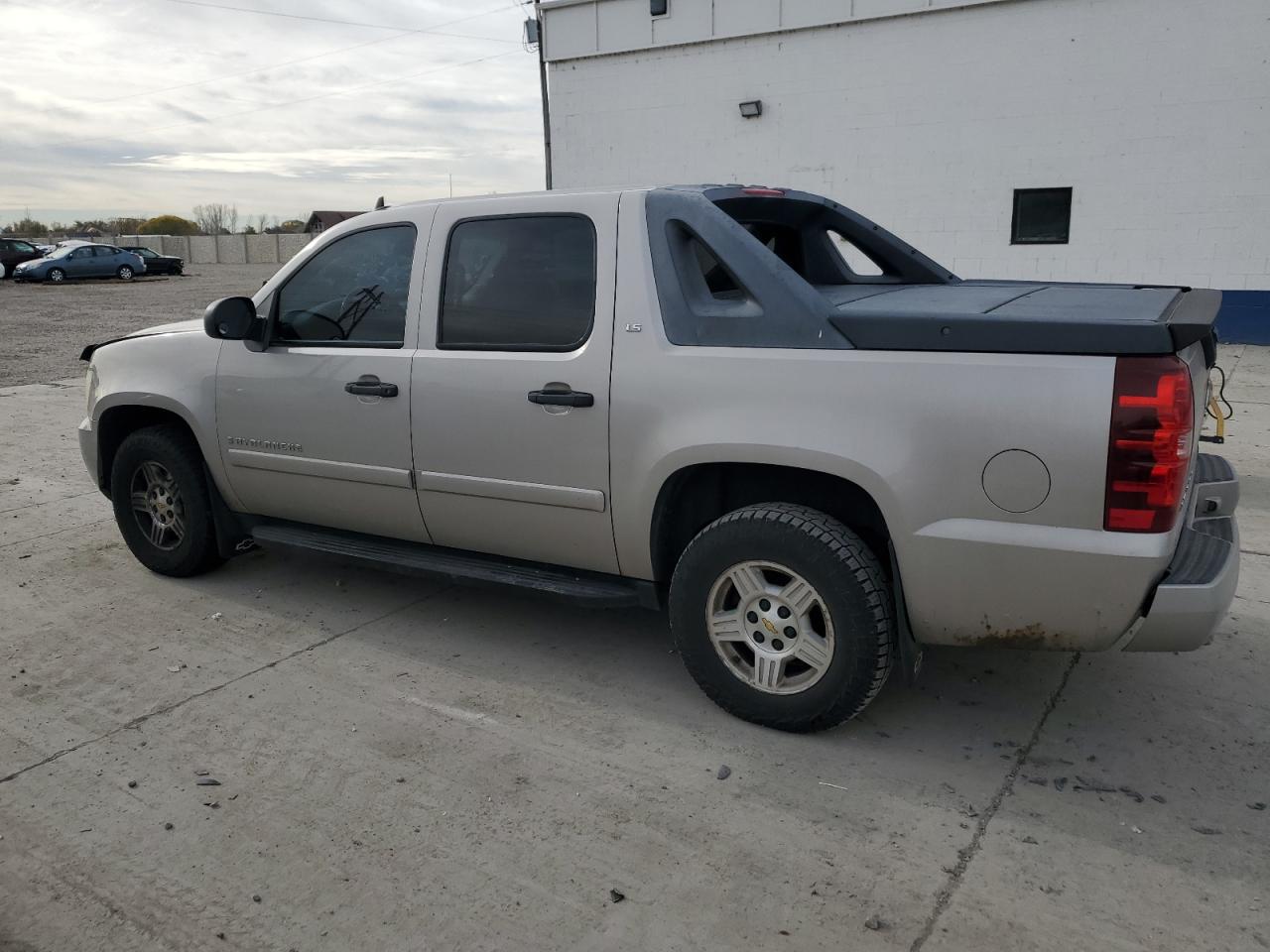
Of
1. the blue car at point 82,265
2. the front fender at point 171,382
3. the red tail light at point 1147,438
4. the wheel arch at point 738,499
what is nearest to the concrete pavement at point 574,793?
the wheel arch at point 738,499

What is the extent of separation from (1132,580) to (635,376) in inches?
66.1

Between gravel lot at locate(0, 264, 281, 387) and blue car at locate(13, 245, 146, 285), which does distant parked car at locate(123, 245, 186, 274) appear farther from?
blue car at locate(13, 245, 146, 285)

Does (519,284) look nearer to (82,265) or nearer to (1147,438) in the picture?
(1147,438)

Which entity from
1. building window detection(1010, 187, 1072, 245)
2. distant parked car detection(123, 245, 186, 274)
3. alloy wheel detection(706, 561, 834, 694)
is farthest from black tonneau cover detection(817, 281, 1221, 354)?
distant parked car detection(123, 245, 186, 274)

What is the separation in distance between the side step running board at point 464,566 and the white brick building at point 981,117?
1254 cm

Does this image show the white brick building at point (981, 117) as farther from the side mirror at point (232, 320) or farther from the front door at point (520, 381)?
the side mirror at point (232, 320)

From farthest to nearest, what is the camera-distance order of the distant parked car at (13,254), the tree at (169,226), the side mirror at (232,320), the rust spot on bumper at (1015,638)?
the tree at (169,226) < the distant parked car at (13,254) < the side mirror at (232,320) < the rust spot on bumper at (1015,638)

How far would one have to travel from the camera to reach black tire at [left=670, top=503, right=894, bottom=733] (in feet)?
10.6

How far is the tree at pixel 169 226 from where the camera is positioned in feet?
273

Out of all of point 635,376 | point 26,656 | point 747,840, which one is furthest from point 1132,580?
point 26,656

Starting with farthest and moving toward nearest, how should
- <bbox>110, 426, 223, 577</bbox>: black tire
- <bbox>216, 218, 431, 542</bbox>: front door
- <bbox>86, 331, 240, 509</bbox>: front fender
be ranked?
<bbox>110, 426, 223, 577</bbox>: black tire → <bbox>86, 331, 240, 509</bbox>: front fender → <bbox>216, 218, 431, 542</bbox>: front door

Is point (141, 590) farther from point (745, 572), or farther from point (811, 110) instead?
point (811, 110)

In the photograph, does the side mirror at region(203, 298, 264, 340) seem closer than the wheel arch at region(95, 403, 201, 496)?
Yes

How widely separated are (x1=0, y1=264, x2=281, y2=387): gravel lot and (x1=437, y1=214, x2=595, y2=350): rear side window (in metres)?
10.5
